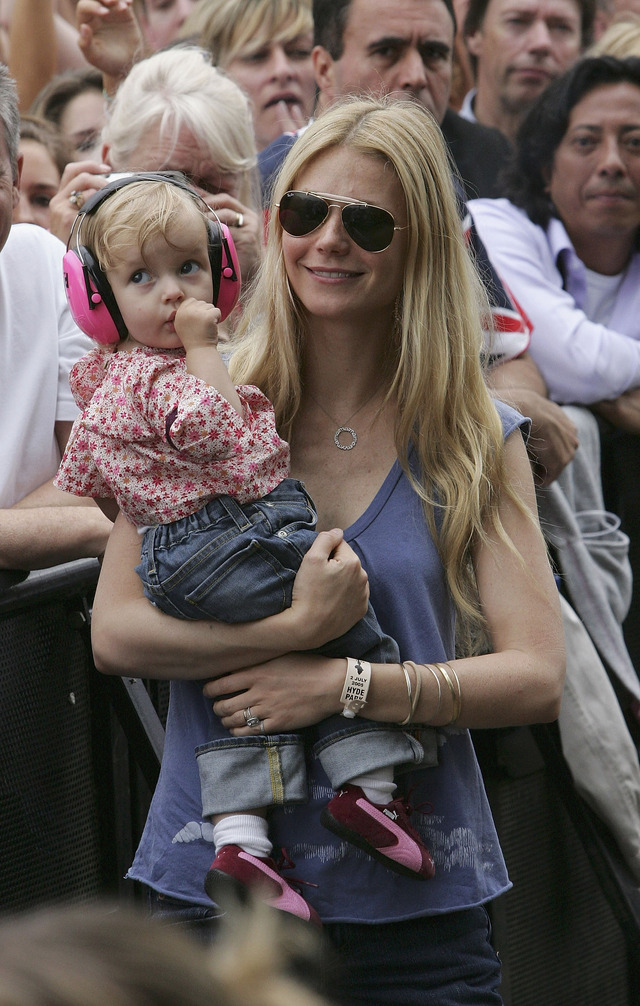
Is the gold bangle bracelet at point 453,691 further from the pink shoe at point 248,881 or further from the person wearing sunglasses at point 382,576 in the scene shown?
the pink shoe at point 248,881

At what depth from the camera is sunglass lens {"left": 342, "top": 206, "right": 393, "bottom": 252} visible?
2.23m

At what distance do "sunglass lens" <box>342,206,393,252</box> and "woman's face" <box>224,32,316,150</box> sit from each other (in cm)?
282

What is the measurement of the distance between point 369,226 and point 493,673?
2.78 feet

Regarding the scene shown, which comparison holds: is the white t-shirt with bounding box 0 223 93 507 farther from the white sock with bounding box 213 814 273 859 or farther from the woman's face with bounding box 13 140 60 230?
the woman's face with bounding box 13 140 60 230

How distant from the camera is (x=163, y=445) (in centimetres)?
208

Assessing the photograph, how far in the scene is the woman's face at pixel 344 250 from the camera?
2.27 meters

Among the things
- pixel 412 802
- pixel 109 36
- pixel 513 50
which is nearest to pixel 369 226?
pixel 412 802

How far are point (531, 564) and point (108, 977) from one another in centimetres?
149

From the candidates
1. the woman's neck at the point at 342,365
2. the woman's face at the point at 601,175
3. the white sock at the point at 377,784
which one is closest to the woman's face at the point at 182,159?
the woman's neck at the point at 342,365

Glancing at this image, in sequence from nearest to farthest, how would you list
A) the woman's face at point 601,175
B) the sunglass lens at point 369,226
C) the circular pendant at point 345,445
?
the sunglass lens at point 369,226 → the circular pendant at point 345,445 → the woman's face at point 601,175

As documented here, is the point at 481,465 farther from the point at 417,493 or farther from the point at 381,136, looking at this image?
the point at 381,136

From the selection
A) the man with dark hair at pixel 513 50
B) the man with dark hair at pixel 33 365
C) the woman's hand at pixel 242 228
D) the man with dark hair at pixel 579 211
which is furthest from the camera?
the man with dark hair at pixel 513 50

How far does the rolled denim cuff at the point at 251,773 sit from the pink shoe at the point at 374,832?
0.26ft

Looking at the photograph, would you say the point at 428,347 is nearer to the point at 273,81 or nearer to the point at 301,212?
the point at 301,212
